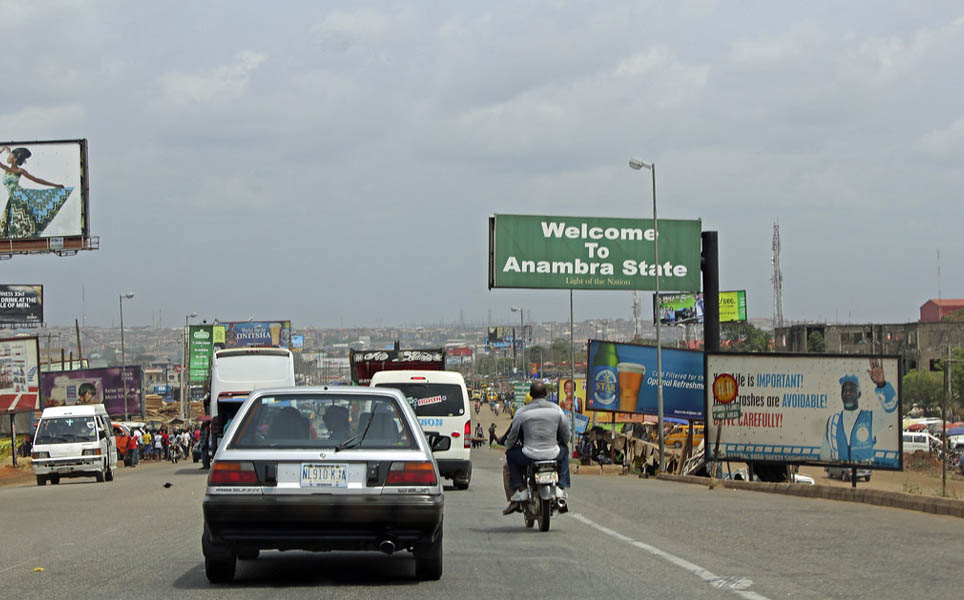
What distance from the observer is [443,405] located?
21953mm

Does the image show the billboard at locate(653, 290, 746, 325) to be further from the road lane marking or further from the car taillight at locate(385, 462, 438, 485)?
the car taillight at locate(385, 462, 438, 485)

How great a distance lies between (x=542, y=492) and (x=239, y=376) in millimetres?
23529

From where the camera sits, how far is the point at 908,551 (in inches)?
458

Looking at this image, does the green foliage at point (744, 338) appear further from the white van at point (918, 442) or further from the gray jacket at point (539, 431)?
the gray jacket at point (539, 431)

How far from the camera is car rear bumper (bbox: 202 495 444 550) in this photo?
8383 mm

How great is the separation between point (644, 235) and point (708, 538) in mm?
20717

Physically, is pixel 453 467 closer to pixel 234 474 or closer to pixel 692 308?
pixel 234 474

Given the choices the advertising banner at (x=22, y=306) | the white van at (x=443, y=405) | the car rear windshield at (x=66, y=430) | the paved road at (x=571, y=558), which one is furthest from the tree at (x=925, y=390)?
the paved road at (x=571, y=558)

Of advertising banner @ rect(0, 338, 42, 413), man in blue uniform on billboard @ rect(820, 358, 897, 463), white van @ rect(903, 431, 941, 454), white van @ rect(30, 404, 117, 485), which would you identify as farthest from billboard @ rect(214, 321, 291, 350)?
man in blue uniform on billboard @ rect(820, 358, 897, 463)

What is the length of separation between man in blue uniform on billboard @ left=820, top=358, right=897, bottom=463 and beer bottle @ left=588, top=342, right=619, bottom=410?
46.6ft

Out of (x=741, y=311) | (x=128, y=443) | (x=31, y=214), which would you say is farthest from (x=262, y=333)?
(x=31, y=214)

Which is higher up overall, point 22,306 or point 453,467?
point 22,306

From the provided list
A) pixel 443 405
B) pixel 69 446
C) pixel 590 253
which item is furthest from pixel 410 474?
pixel 69 446

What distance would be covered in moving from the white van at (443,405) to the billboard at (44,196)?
23682mm
